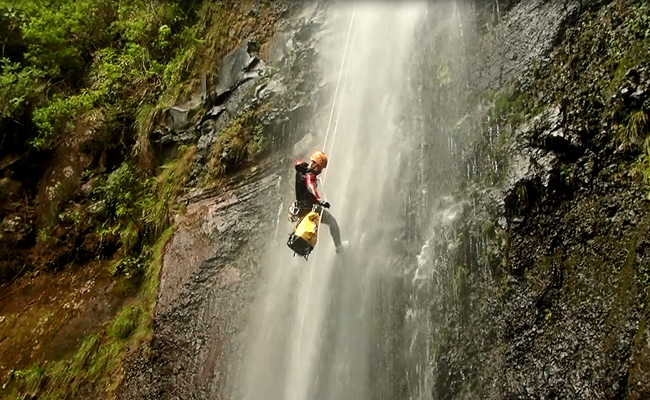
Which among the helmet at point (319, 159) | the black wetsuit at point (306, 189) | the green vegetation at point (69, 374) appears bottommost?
the green vegetation at point (69, 374)

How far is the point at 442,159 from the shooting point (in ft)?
21.6

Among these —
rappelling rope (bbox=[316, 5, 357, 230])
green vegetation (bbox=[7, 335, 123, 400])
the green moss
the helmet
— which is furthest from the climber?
green vegetation (bbox=[7, 335, 123, 400])

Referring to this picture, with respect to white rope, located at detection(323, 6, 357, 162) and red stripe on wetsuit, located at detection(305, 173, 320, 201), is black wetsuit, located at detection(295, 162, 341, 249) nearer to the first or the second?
red stripe on wetsuit, located at detection(305, 173, 320, 201)

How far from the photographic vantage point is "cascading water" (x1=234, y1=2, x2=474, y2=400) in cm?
585

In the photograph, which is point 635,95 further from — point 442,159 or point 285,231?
point 285,231

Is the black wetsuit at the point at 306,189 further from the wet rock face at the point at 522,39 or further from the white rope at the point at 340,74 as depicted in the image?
the wet rock face at the point at 522,39

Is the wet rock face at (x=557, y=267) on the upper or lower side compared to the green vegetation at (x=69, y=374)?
upper

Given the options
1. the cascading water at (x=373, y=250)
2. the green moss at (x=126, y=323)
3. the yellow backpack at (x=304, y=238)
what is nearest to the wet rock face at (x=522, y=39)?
the cascading water at (x=373, y=250)

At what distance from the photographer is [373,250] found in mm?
6652

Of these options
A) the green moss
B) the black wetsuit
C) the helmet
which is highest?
the helmet

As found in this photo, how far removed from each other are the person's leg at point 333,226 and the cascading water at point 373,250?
31cm

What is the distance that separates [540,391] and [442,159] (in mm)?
3157

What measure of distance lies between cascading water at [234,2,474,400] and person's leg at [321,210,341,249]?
1.02ft

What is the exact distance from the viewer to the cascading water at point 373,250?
585 cm
